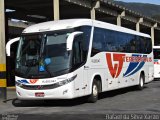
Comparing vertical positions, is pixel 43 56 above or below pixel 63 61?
above

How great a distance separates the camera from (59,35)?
15.8 metres

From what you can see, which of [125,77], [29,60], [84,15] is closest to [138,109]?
[29,60]

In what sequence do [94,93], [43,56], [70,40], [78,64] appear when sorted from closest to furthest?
[70,40] < [43,56] < [78,64] < [94,93]

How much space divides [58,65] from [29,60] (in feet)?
3.74

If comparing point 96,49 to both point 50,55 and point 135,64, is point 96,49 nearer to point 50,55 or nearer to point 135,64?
point 50,55

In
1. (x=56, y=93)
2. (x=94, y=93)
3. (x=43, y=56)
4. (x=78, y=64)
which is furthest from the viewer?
(x=94, y=93)

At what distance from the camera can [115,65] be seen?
19609 mm

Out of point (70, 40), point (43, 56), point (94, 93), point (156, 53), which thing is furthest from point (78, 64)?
point (156, 53)

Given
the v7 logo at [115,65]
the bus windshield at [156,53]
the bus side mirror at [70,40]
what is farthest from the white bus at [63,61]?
the bus windshield at [156,53]

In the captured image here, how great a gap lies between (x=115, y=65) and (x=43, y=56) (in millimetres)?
4930

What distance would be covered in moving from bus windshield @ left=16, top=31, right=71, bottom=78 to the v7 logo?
140 inches

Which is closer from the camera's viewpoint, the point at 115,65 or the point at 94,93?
the point at 94,93

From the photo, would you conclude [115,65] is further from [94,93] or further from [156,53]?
[156,53]

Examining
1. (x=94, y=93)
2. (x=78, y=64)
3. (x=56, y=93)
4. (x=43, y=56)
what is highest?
(x=43, y=56)
